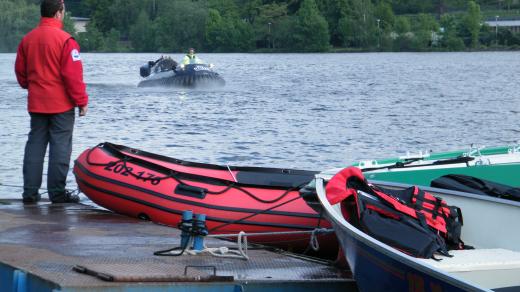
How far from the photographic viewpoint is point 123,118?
29828mm

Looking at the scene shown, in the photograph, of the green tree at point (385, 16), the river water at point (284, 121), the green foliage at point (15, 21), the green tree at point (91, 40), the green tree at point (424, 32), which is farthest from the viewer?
the green tree at point (91, 40)

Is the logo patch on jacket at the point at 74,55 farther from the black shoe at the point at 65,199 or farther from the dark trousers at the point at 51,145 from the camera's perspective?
the black shoe at the point at 65,199

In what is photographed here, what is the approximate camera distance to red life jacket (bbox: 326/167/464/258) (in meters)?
6.87

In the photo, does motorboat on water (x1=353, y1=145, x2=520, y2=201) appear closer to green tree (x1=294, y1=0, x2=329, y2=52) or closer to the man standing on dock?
the man standing on dock

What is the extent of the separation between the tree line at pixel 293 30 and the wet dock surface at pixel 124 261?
384 feet

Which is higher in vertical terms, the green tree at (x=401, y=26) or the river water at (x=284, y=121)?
the river water at (x=284, y=121)

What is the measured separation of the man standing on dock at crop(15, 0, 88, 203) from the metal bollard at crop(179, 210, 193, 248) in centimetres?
192

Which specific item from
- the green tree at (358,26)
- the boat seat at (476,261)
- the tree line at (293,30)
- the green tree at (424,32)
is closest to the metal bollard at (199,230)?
the boat seat at (476,261)

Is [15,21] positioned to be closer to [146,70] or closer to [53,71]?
[146,70]

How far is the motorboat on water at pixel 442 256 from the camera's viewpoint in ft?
19.4

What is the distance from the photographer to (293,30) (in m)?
129

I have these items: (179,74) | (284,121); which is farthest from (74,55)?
(179,74)

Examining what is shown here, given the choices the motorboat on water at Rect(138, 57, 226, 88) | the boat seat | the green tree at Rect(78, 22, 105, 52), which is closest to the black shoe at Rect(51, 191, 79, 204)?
the boat seat

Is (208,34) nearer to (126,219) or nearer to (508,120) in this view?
(508,120)
